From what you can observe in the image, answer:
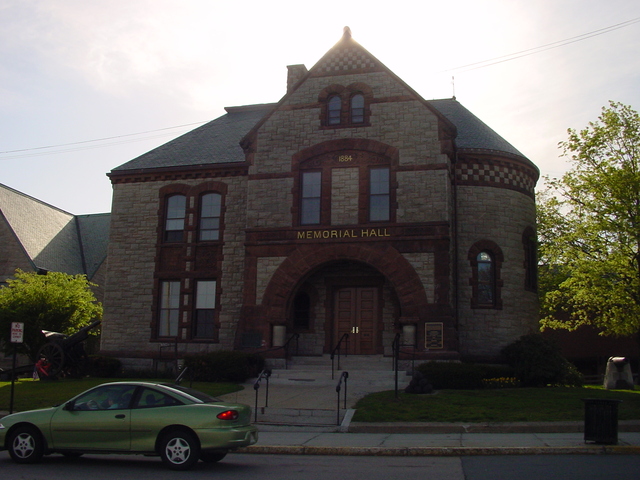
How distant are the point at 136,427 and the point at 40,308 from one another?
24.1 meters

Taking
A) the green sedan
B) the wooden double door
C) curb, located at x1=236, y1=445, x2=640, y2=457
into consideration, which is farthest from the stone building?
the green sedan

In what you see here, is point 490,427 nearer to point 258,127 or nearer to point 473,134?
point 258,127

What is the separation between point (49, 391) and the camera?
2120 cm

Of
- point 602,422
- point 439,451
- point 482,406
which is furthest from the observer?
point 482,406

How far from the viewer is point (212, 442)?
35.1ft

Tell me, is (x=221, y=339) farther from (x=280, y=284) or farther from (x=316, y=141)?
(x=316, y=141)

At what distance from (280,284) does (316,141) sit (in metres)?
5.34

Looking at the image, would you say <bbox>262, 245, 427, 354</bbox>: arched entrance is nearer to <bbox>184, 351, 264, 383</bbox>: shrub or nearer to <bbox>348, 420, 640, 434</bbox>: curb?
<bbox>184, 351, 264, 383</bbox>: shrub

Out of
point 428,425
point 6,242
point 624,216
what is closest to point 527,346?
point 624,216

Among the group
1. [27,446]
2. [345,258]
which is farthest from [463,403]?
[27,446]

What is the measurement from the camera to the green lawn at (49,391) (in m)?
18.8

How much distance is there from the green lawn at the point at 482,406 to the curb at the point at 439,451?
3.20 metres

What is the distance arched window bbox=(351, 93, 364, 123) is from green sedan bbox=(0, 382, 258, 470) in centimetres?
1566

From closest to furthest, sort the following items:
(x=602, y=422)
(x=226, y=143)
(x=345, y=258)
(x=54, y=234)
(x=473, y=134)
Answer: (x=602, y=422)
(x=345, y=258)
(x=473, y=134)
(x=226, y=143)
(x=54, y=234)
